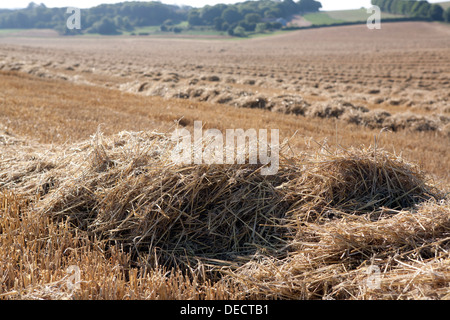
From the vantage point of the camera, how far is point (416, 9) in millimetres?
87562

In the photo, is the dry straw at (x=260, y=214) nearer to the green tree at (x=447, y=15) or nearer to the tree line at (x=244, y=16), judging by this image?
the tree line at (x=244, y=16)

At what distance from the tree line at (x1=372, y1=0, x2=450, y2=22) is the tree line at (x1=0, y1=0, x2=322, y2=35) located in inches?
1083

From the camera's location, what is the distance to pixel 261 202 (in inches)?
128

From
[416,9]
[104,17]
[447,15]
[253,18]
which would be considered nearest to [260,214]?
[447,15]


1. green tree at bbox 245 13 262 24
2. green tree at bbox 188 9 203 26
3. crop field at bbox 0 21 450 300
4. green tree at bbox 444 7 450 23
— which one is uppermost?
green tree at bbox 188 9 203 26

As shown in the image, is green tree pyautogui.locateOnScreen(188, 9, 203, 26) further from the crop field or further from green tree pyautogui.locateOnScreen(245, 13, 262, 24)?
the crop field

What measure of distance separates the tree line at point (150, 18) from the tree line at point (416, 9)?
2750 cm

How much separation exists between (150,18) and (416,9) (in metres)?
81.2

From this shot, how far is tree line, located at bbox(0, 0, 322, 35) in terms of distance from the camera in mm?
96688

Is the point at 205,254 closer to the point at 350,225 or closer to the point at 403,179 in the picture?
the point at 350,225

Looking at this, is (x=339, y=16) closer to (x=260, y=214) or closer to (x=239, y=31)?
(x=239, y=31)

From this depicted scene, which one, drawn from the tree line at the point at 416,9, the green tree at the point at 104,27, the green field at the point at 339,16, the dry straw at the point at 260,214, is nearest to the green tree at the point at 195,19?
the green tree at the point at 104,27

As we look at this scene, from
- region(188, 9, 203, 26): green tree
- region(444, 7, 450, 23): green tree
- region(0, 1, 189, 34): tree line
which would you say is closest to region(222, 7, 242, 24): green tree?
region(188, 9, 203, 26): green tree
